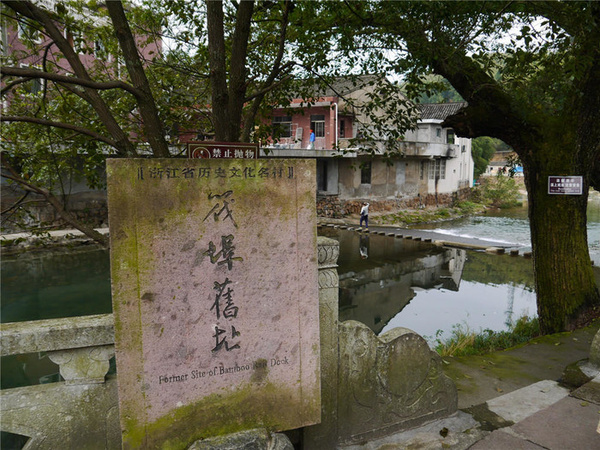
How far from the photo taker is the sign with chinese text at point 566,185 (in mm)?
6375

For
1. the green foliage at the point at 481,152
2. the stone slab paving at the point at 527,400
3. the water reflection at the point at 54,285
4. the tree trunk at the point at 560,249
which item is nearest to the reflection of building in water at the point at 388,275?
the tree trunk at the point at 560,249

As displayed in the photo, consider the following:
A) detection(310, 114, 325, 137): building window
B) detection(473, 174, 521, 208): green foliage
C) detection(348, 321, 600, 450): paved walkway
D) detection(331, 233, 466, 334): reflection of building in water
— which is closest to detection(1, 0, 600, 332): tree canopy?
detection(348, 321, 600, 450): paved walkway

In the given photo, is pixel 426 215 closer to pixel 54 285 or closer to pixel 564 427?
pixel 54 285

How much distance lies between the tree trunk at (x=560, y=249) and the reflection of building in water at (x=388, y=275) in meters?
4.04

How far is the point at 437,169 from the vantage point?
32.1 meters

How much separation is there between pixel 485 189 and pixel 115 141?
117ft

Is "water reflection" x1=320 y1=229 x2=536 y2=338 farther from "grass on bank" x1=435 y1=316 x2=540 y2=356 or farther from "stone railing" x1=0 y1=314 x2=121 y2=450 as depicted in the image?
"stone railing" x1=0 y1=314 x2=121 y2=450

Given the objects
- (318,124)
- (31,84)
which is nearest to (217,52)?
(31,84)

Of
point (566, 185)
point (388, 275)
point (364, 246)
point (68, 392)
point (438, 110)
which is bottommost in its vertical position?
point (388, 275)

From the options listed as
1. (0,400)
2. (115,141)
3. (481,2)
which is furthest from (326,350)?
(481,2)

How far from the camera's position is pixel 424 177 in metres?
31.0

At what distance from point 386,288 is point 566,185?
7042mm

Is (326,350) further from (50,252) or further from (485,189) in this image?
(485,189)

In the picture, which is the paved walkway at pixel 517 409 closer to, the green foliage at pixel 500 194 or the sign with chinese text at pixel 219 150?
the sign with chinese text at pixel 219 150
